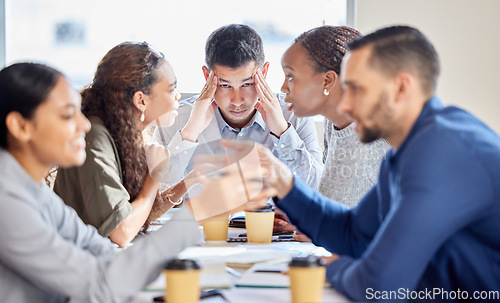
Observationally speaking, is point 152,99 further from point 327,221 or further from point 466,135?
point 466,135

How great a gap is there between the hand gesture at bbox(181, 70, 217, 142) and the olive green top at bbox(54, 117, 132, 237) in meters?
0.97

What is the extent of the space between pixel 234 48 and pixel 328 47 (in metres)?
0.70

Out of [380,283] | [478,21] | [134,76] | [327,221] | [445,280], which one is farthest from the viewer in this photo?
[478,21]

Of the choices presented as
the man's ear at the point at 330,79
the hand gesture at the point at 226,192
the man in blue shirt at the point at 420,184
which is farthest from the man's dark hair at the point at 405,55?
the man's ear at the point at 330,79

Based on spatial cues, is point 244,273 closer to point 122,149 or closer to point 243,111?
point 122,149

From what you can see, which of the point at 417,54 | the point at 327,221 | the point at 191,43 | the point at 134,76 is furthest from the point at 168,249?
the point at 191,43

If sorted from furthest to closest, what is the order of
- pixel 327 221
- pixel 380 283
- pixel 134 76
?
pixel 134 76, pixel 327 221, pixel 380 283

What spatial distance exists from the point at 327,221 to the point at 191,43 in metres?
2.86

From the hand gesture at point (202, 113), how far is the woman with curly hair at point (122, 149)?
536 mm

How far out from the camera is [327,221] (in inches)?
63.2

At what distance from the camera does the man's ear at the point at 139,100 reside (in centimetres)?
221

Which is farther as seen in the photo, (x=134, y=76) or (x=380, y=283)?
(x=134, y=76)

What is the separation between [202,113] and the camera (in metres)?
3.02

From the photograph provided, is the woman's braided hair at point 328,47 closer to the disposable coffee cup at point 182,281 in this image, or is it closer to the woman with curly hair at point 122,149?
the woman with curly hair at point 122,149
